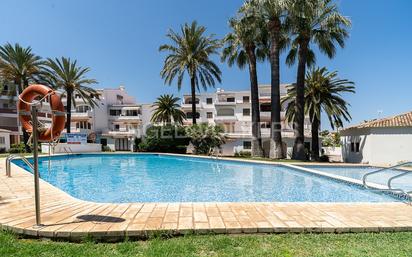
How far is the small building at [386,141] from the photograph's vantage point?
1950 cm

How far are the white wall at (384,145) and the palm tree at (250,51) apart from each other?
920 centimetres

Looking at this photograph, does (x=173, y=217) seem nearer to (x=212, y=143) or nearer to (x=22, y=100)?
(x=22, y=100)

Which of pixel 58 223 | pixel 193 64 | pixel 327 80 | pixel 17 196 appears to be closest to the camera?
pixel 58 223

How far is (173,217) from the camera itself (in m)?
5.02

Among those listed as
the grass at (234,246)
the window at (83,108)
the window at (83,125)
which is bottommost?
the grass at (234,246)

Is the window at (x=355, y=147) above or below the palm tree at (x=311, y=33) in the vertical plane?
below

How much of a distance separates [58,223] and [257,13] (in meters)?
22.6

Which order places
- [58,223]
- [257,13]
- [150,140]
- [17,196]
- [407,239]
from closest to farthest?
[407,239], [58,223], [17,196], [257,13], [150,140]

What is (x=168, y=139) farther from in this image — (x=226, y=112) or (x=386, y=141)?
(x=386, y=141)

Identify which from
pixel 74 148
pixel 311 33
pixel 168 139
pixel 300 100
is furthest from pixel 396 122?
pixel 74 148

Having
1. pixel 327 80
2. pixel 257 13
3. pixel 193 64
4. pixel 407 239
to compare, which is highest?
pixel 257 13

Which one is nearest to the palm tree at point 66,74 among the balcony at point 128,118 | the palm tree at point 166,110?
the palm tree at point 166,110

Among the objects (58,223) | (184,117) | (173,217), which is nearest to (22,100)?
(58,223)

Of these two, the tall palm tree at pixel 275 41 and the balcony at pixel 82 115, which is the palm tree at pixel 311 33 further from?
the balcony at pixel 82 115
